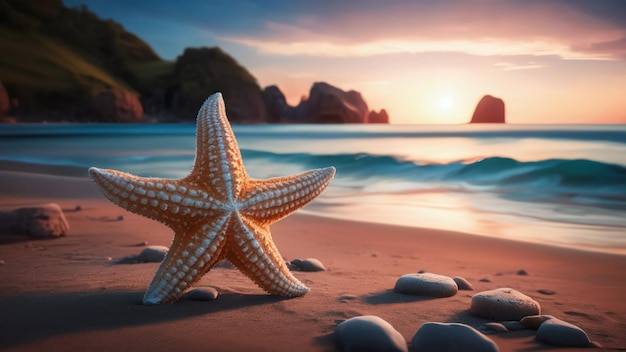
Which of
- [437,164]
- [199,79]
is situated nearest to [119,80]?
[199,79]

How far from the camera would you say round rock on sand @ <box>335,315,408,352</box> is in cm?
306

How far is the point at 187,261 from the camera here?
391 centimetres

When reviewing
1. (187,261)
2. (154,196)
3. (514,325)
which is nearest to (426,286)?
(514,325)

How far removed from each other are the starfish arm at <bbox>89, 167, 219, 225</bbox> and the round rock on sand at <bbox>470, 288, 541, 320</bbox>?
7.06 feet

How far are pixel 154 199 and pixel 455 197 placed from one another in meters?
11.2

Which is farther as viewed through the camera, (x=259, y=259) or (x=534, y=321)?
(x=259, y=259)

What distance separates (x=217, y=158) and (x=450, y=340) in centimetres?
221

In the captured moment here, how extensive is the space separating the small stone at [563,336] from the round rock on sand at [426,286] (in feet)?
3.61

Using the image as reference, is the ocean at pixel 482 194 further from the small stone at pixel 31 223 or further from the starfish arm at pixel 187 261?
the starfish arm at pixel 187 261

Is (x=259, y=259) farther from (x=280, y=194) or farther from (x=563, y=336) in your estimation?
(x=563, y=336)

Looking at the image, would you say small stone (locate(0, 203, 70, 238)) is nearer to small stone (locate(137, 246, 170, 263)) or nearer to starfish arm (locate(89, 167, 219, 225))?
small stone (locate(137, 246, 170, 263))

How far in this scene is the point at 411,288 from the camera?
15.0 ft

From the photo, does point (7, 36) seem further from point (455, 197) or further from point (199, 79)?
point (455, 197)

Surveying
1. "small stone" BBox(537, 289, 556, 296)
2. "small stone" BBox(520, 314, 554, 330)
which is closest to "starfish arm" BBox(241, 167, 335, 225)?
"small stone" BBox(520, 314, 554, 330)
